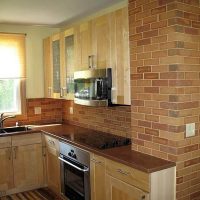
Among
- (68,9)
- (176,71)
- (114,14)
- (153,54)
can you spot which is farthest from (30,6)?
(176,71)

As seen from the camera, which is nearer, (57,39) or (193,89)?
(193,89)

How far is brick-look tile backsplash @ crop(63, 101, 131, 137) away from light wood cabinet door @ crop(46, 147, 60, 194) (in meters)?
0.66

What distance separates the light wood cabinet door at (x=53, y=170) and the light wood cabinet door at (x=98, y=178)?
0.89 m

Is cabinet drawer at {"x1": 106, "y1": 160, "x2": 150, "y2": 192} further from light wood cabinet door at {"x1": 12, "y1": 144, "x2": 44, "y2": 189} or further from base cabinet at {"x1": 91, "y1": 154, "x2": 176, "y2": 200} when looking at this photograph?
light wood cabinet door at {"x1": 12, "y1": 144, "x2": 44, "y2": 189}

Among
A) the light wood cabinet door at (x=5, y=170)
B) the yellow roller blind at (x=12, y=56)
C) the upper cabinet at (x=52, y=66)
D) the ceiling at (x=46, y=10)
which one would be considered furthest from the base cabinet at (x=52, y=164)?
the ceiling at (x=46, y=10)

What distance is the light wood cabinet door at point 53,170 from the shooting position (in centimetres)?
351

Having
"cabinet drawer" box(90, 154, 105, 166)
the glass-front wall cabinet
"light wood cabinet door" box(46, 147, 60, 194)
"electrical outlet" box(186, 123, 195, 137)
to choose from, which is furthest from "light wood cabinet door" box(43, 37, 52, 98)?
"electrical outlet" box(186, 123, 195, 137)

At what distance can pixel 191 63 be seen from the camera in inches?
85.3

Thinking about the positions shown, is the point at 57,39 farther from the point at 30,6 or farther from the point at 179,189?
the point at 179,189

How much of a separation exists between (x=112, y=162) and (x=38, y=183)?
1.89 metres

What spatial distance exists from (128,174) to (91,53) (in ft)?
4.88

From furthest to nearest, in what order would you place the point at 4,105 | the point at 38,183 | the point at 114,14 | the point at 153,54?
the point at 4,105 < the point at 38,183 < the point at 114,14 < the point at 153,54

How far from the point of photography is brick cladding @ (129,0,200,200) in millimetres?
2092

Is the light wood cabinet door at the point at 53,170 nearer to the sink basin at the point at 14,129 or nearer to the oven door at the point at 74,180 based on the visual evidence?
the oven door at the point at 74,180
